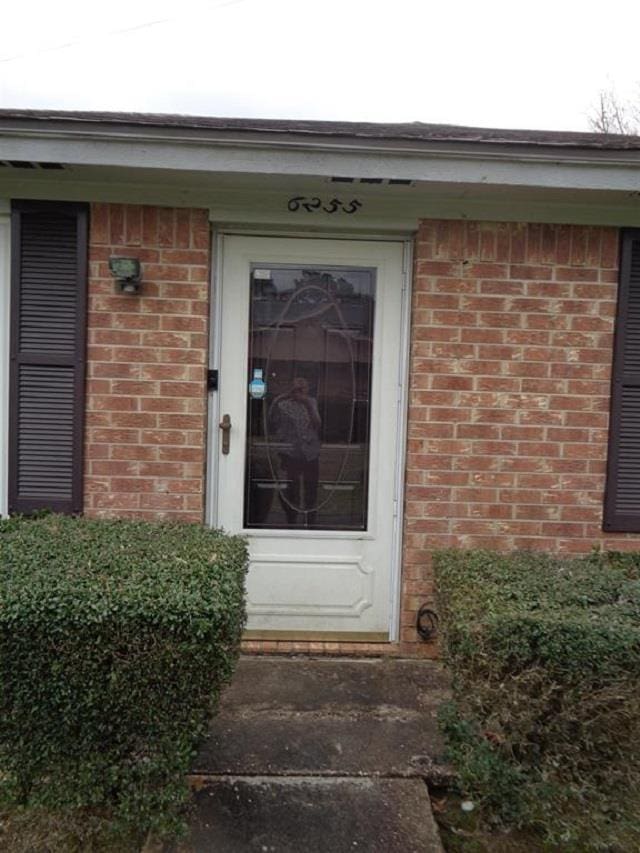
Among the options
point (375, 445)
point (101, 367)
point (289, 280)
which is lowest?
point (375, 445)

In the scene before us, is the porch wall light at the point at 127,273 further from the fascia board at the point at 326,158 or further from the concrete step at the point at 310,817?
the concrete step at the point at 310,817

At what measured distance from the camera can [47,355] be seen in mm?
3213

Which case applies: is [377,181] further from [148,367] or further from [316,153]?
[148,367]

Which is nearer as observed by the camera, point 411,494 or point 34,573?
point 34,573

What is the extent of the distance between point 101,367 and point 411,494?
1809 millimetres

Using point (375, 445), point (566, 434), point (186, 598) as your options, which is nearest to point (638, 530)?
point (566, 434)

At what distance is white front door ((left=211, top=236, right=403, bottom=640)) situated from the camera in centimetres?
339

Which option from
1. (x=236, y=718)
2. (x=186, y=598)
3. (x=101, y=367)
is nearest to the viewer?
(x=186, y=598)

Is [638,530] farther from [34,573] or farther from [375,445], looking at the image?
[34,573]

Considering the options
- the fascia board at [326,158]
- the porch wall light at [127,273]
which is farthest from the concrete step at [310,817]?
the fascia board at [326,158]

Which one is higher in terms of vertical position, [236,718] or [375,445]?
[375,445]

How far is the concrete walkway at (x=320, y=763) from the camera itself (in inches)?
82.8

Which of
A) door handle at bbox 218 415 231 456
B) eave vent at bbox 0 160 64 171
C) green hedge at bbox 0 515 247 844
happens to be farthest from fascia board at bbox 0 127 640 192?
green hedge at bbox 0 515 247 844

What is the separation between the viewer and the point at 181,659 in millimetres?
1945
